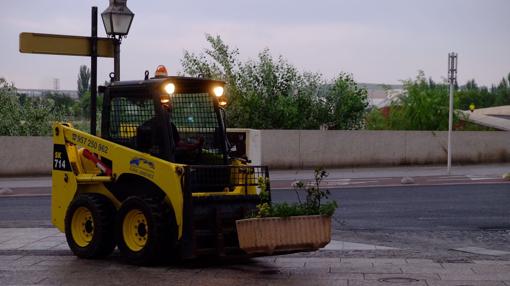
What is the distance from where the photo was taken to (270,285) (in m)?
10.3

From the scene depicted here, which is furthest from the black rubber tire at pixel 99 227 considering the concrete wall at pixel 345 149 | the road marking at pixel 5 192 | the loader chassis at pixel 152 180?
the concrete wall at pixel 345 149

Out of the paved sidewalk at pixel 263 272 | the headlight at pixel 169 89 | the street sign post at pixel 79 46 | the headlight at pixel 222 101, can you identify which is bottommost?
the paved sidewalk at pixel 263 272

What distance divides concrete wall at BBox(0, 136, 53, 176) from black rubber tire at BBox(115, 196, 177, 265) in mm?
20981

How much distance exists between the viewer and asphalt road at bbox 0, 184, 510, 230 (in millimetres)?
17109

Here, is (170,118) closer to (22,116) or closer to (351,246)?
(351,246)

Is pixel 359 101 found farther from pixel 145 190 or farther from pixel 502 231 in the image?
pixel 145 190

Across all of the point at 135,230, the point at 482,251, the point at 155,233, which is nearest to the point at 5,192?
the point at 135,230

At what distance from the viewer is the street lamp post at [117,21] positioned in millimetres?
14398

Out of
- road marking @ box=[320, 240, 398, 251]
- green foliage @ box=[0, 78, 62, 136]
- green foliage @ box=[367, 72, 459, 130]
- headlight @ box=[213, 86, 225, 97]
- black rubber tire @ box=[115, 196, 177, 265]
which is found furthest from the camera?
green foliage @ box=[367, 72, 459, 130]

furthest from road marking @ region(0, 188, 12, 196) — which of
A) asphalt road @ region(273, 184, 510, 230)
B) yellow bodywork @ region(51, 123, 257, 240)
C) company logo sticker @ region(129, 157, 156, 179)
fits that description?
company logo sticker @ region(129, 157, 156, 179)

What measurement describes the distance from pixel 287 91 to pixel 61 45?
2483 centimetres

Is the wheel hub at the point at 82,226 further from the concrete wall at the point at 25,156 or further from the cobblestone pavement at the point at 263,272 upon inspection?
the concrete wall at the point at 25,156

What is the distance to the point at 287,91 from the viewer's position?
38.5 m

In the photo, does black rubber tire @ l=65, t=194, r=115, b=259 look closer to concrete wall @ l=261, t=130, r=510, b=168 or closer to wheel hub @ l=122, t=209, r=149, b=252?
wheel hub @ l=122, t=209, r=149, b=252
